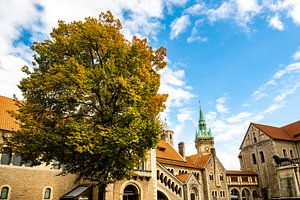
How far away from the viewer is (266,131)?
1802 inches

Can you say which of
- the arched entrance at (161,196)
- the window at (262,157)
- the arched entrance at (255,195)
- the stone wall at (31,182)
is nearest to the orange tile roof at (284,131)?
the window at (262,157)

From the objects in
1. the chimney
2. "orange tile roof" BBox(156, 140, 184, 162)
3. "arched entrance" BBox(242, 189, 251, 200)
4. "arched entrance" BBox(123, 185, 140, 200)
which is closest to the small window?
"arched entrance" BBox(123, 185, 140, 200)

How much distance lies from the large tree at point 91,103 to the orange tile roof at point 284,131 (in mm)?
39764

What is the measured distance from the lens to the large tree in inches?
450

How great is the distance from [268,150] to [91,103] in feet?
135

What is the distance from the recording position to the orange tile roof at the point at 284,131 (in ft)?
148

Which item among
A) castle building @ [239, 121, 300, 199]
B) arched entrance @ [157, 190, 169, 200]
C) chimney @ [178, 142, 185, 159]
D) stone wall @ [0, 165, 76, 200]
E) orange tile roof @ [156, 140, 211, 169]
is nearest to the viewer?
stone wall @ [0, 165, 76, 200]

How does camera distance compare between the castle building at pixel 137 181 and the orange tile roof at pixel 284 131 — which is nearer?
the castle building at pixel 137 181

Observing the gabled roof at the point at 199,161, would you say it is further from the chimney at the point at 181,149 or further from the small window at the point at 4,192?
the small window at the point at 4,192

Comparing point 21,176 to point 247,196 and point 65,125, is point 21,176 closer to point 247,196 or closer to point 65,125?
point 65,125

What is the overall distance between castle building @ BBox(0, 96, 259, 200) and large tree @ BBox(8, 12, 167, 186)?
2293 millimetres

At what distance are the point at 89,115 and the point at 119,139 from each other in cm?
384

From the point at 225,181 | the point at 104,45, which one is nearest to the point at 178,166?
the point at 225,181

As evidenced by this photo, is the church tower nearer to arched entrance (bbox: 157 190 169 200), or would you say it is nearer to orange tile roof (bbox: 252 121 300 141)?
orange tile roof (bbox: 252 121 300 141)
